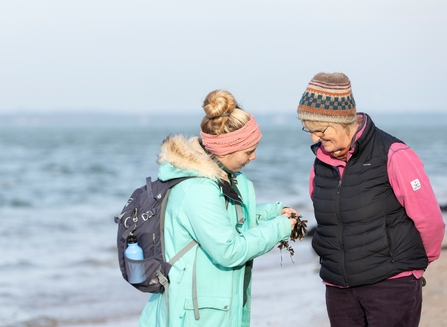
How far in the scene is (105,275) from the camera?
8.80 m

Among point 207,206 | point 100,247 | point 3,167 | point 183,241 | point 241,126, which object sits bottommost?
point 3,167

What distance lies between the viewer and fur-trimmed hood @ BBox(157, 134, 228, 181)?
3.05 m

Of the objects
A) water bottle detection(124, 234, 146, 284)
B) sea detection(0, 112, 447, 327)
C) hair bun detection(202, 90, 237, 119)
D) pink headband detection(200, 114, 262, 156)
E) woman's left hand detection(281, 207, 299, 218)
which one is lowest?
sea detection(0, 112, 447, 327)

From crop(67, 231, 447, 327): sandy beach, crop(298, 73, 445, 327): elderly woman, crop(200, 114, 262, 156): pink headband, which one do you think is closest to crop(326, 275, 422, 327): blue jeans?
crop(298, 73, 445, 327): elderly woman

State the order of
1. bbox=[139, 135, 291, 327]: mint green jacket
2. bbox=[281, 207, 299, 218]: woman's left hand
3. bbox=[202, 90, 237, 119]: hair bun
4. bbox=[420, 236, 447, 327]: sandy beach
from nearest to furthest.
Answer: bbox=[139, 135, 291, 327]: mint green jacket
bbox=[202, 90, 237, 119]: hair bun
bbox=[281, 207, 299, 218]: woman's left hand
bbox=[420, 236, 447, 327]: sandy beach

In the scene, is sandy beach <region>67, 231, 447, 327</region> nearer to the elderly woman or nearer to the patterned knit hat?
the elderly woman

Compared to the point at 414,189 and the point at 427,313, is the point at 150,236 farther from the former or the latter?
the point at 427,313

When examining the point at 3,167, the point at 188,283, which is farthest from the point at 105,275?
the point at 3,167

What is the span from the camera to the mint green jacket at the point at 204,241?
2.95 metres

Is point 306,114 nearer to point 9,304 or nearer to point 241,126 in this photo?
point 241,126

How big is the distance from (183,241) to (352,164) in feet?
3.12

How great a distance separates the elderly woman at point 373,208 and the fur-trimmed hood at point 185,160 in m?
0.55

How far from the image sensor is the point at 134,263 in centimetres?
301

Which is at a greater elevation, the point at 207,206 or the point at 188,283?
the point at 207,206
